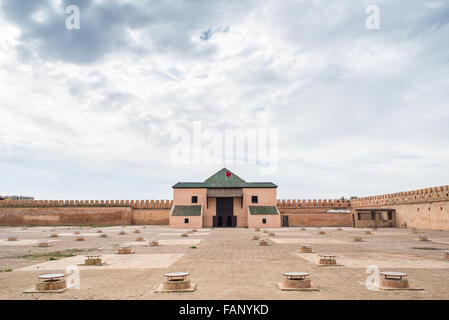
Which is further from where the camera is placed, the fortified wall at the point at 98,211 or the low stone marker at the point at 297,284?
the fortified wall at the point at 98,211

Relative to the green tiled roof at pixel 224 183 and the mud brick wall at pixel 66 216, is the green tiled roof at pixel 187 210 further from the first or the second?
the mud brick wall at pixel 66 216

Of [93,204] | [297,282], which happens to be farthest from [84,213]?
[297,282]

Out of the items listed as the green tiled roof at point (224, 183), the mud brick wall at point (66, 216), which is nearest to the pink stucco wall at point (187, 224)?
the green tiled roof at point (224, 183)

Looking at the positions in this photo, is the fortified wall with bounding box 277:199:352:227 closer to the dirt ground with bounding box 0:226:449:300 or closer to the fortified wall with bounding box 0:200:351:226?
the fortified wall with bounding box 0:200:351:226

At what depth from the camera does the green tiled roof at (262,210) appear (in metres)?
45.4

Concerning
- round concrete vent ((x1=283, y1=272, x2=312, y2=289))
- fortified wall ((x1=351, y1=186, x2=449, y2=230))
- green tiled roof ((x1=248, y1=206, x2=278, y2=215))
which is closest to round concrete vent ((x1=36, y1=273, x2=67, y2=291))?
round concrete vent ((x1=283, y1=272, x2=312, y2=289))

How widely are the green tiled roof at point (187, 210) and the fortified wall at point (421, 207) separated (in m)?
26.8

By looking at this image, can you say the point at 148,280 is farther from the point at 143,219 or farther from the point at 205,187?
the point at 143,219

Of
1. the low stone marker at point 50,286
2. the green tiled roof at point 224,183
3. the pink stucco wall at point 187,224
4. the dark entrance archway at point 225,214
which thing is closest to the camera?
the low stone marker at point 50,286

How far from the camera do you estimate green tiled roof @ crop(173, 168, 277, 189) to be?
47.9m

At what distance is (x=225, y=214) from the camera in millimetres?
48312

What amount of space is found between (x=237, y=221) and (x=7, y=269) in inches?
1487
